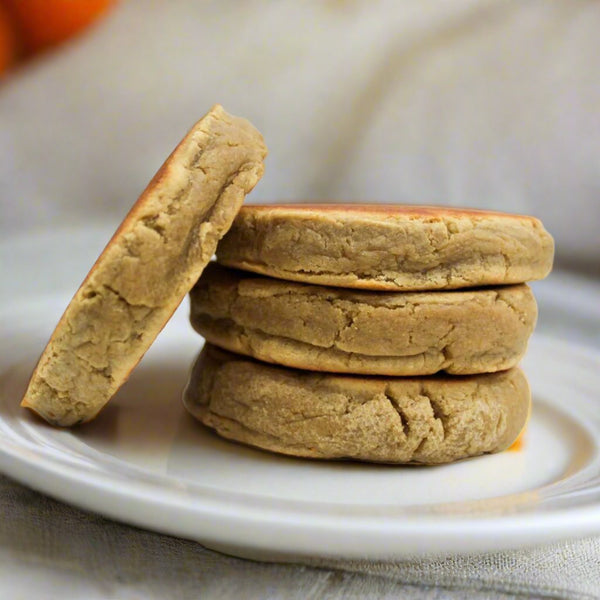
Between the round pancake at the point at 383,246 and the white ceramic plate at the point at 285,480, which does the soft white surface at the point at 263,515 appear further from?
the round pancake at the point at 383,246

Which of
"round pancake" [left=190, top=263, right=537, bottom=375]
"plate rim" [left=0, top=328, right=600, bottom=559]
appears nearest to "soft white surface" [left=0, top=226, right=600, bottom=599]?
"plate rim" [left=0, top=328, right=600, bottom=559]

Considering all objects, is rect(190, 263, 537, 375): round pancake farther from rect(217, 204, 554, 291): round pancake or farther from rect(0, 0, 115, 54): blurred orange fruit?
rect(0, 0, 115, 54): blurred orange fruit

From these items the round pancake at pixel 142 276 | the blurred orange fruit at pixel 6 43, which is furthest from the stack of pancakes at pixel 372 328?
the blurred orange fruit at pixel 6 43

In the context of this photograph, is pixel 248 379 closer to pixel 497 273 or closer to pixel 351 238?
pixel 351 238

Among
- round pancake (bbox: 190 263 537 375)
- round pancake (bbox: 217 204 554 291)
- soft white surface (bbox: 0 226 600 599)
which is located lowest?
soft white surface (bbox: 0 226 600 599)

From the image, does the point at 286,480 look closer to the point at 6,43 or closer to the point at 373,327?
the point at 373,327
